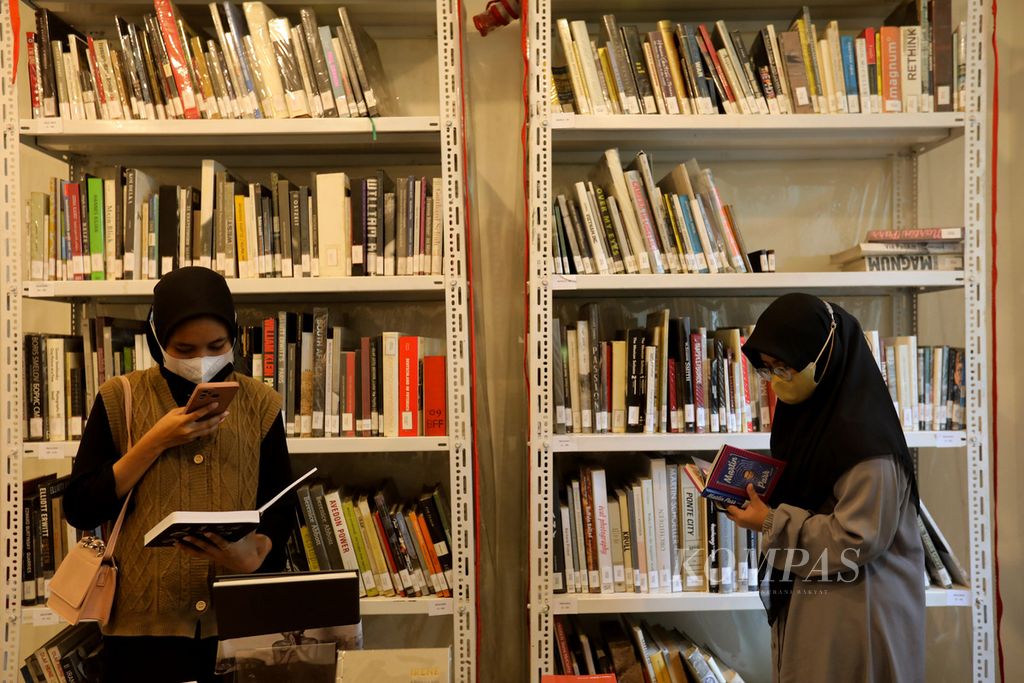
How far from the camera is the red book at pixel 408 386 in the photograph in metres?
2.06

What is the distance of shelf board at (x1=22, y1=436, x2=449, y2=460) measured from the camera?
6.50 ft

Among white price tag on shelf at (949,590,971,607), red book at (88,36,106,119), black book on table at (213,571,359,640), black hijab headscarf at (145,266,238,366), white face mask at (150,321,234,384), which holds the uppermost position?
red book at (88,36,106,119)

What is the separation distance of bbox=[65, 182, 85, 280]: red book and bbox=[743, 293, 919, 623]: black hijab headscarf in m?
1.88

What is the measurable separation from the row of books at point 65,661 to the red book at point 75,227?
1.03 m

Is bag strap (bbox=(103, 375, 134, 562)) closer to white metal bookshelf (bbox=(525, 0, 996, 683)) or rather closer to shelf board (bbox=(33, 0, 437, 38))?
white metal bookshelf (bbox=(525, 0, 996, 683))

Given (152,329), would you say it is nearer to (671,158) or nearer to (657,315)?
(657,315)

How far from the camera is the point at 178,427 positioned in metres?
1.39

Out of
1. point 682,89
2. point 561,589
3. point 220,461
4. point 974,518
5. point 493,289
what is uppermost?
point 682,89

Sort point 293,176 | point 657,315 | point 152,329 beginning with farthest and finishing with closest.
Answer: point 293,176 < point 657,315 < point 152,329

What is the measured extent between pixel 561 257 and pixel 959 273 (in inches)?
45.7

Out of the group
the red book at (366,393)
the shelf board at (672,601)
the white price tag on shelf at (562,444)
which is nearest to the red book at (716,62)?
the white price tag on shelf at (562,444)

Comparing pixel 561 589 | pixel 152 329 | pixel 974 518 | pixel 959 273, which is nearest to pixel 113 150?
pixel 152 329

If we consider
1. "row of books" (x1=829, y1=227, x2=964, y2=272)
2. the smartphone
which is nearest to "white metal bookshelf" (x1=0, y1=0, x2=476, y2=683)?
the smartphone

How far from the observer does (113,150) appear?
2.30m
